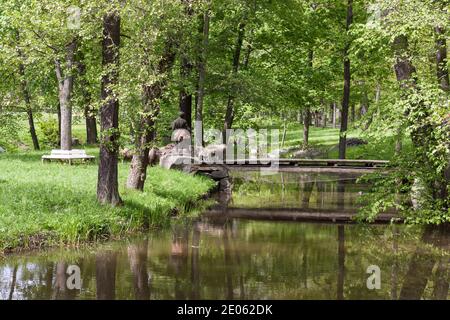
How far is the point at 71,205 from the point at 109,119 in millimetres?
2277

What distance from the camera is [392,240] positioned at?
603 inches

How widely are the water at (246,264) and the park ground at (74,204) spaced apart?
47 cm

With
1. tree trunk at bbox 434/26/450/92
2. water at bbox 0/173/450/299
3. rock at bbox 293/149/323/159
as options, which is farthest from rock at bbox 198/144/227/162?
tree trunk at bbox 434/26/450/92

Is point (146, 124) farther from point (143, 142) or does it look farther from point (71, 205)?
point (71, 205)

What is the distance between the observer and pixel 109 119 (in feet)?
50.1

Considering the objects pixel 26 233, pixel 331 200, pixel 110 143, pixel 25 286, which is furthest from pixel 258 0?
pixel 25 286

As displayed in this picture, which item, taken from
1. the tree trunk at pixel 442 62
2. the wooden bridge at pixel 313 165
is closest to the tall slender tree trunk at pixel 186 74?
the wooden bridge at pixel 313 165

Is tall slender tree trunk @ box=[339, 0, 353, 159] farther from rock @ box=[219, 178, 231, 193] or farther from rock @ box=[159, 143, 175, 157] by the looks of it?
rock @ box=[159, 143, 175, 157]

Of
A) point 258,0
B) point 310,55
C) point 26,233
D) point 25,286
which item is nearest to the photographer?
point 25,286

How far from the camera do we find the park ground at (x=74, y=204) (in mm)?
13109

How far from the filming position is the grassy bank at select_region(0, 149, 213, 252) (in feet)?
42.9

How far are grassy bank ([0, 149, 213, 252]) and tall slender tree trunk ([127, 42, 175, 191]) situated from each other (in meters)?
0.52

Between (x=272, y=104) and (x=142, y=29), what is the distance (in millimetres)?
11782

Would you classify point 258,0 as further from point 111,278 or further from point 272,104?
point 111,278
